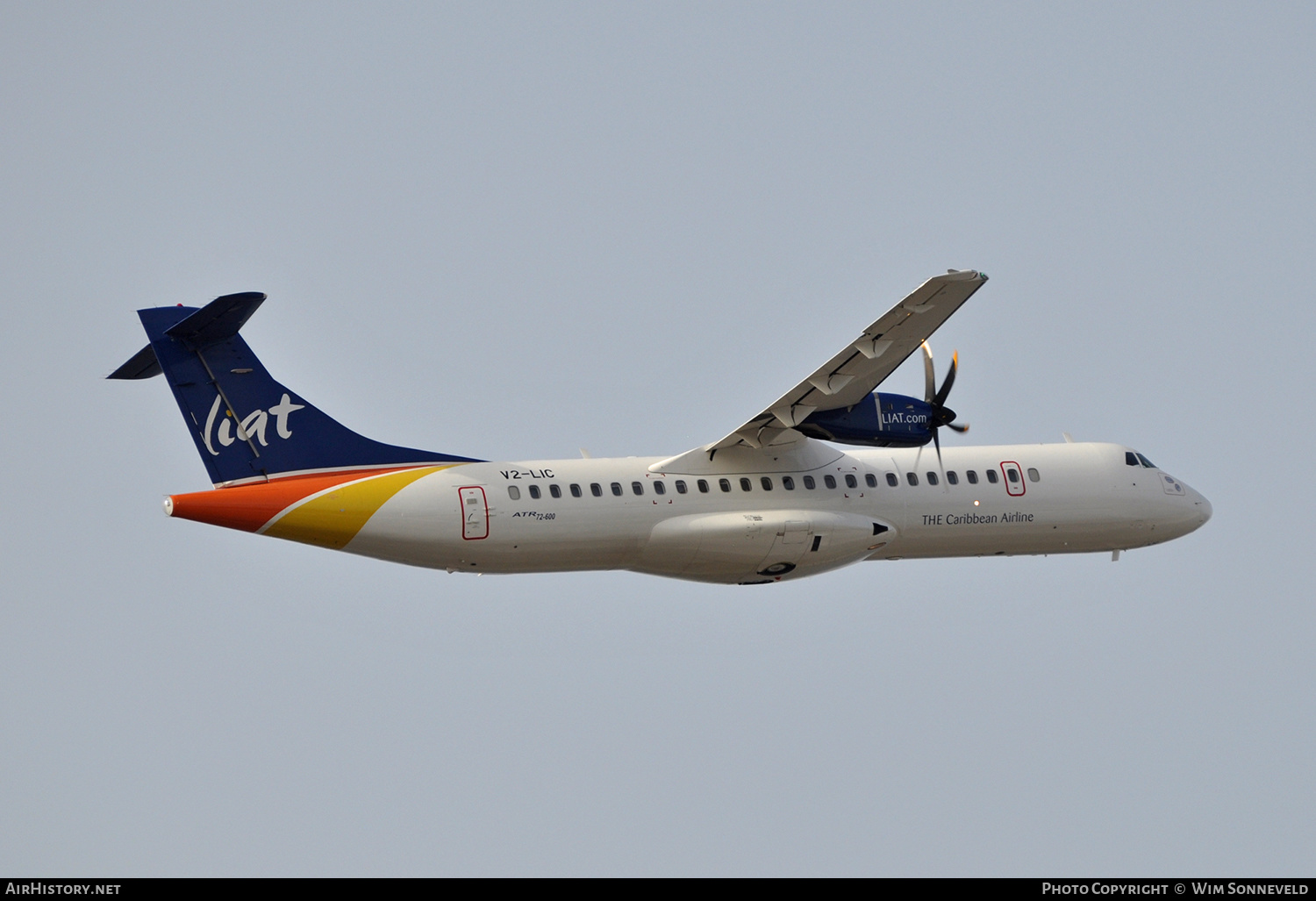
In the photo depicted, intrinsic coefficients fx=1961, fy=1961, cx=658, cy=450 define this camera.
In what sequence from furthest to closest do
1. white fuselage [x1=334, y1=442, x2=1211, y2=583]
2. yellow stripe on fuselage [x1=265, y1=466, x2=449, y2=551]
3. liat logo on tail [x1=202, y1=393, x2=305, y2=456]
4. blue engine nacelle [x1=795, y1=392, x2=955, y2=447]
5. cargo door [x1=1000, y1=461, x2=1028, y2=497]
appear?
cargo door [x1=1000, y1=461, x2=1028, y2=497] < blue engine nacelle [x1=795, y1=392, x2=955, y2=447] < white fuselage [x1=334, y1=442, x2=1211, y2=583] < liat logo on tail [x1=202, y1=393, x2=305, y2=456] < yellow stripe on fuselage [x1=265, y1=466, x2=449, y2=551]

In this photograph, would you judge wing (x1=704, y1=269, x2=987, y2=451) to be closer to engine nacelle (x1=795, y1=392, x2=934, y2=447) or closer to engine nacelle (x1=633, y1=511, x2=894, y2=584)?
engine nacelle (x1=795, y1=392, x2=934, y2=447)

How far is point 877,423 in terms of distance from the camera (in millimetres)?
34562

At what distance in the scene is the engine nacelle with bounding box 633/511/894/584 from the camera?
3453cm

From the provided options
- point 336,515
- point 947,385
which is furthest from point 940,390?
point 336,515

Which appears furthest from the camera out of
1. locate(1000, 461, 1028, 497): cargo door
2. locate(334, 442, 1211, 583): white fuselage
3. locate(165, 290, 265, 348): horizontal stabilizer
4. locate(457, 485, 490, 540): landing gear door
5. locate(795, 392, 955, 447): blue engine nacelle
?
locate(1000, 461, 1028, 497): cargo door

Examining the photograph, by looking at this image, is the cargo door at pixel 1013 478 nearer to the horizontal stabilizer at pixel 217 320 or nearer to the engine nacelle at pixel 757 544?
the engine nacelle at pixel 757 544

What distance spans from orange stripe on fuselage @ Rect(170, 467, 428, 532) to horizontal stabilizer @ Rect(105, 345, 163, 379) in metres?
2.79

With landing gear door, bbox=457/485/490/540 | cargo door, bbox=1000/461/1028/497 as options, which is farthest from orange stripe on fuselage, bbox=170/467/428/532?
cargo door, bbox=1000/461/1028/497

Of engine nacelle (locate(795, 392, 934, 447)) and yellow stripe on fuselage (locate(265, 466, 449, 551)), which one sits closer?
yellow stripe on fuselage (locate(265, 466, 449, 551))

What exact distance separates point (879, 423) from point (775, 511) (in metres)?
2.47

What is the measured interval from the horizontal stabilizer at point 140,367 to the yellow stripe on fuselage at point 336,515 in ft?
12.0

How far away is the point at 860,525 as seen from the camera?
35.7 m

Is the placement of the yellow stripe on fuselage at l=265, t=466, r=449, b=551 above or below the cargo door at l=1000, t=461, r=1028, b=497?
below

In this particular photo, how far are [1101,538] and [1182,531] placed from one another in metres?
2.14
